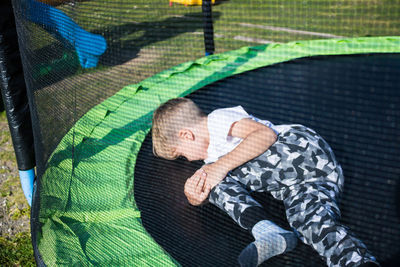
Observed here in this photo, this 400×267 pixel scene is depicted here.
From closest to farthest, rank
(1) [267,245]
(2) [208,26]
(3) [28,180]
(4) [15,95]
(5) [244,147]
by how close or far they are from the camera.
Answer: (1) [267,245]
(5) [244,147]
(4) [15,95]
(3) [28,180]
(2) [208,26]

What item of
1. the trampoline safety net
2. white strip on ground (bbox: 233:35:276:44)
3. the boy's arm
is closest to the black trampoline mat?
the trampoline safety net

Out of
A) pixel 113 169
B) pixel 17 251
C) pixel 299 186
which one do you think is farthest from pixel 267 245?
pixel 17 251

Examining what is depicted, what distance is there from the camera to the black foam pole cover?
1.06m

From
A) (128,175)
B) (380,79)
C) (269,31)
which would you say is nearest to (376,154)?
(380,79)

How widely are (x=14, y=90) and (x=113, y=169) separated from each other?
0.41m

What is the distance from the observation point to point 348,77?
64.2 inches

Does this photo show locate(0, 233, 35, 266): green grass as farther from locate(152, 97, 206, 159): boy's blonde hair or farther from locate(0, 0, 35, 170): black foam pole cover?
locate(152, 97, 206, 159): boy's blonde hair

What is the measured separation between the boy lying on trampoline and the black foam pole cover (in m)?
0.42

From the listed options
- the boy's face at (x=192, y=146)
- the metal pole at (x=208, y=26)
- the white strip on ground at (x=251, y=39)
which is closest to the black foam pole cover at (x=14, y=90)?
the boy's face at (x=192, y=146)

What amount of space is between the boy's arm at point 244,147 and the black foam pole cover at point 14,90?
2.00ft

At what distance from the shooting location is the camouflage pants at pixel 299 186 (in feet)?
2.86

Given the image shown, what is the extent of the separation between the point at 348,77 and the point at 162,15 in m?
1.62

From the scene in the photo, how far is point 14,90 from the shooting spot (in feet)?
3.68

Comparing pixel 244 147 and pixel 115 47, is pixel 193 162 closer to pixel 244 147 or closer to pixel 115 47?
pixel 244 147
